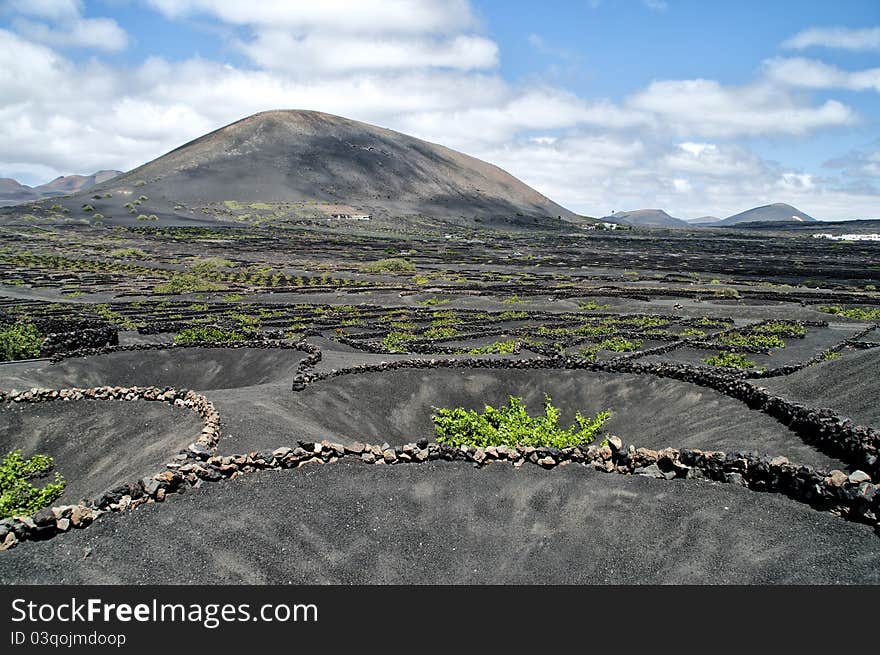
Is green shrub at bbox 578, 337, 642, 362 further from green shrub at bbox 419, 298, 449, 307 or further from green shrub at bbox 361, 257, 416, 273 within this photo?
green shrub at bbox 361, 257, 416, 273

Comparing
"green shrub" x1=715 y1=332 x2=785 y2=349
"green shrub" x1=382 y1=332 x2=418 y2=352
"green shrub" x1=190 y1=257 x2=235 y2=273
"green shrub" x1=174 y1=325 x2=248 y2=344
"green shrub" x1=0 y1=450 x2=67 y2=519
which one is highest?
"green shrub" x1=190 y1=257 x2=235 y2=273

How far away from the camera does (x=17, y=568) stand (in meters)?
8.42

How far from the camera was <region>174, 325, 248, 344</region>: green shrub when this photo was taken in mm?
33844

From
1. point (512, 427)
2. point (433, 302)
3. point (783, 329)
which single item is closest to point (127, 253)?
point (433, 302)

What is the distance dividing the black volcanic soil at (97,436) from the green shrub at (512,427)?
7.39 metres

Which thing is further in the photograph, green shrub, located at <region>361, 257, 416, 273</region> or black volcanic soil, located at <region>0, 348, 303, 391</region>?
green shrub, located at <region>361, 257, 416, 273</region>

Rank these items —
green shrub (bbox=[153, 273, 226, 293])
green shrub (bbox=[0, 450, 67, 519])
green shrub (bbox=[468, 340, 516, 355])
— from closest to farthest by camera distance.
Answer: green shrub (bbox=[0, 450, 67, 519]), green shrub (bbox=[468, 340, 516, 355]), green shrub (bbox=[153, 273, 226, 293])

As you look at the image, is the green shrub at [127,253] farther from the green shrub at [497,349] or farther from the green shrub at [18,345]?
the green shrub at [497,349]

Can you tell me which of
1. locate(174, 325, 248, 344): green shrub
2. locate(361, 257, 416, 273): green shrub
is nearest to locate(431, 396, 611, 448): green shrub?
locate(174, 325, 248, 344): green shrub

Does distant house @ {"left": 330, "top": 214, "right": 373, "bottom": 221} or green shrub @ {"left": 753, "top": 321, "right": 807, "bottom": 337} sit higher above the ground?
distant house @ {"left": 330, "top": 214, "right": 373, "bottom": 221}

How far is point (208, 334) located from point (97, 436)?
19280 millimetres

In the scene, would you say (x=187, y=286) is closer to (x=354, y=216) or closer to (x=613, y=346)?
(x=613, y=346)

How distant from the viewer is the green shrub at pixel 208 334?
33.8 m

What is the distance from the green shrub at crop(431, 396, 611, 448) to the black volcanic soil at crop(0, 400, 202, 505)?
739 centimetres
